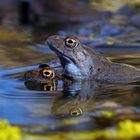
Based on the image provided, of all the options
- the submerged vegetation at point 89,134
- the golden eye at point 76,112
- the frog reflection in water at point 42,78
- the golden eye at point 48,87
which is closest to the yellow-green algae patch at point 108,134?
the submerged vegetation at point 89,134

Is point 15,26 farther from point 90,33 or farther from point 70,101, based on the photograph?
point 70,101

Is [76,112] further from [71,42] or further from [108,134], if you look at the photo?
[71,42]

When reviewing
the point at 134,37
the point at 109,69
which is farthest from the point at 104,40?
the point at 109,69

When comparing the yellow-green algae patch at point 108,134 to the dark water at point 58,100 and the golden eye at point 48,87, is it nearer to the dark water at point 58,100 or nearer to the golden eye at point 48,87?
the dark water at point 58,100

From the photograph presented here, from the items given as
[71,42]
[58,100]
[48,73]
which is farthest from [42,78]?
[58,100]

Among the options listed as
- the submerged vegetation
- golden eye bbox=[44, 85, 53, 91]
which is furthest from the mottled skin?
the submerged vegetation

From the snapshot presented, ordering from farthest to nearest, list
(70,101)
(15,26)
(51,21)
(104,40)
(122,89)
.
Result: 1. (51,21)
2. (15,26)
3. (104,40)
4. (122,89)
5. (70,101)

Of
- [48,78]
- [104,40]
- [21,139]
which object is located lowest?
[21,139]
